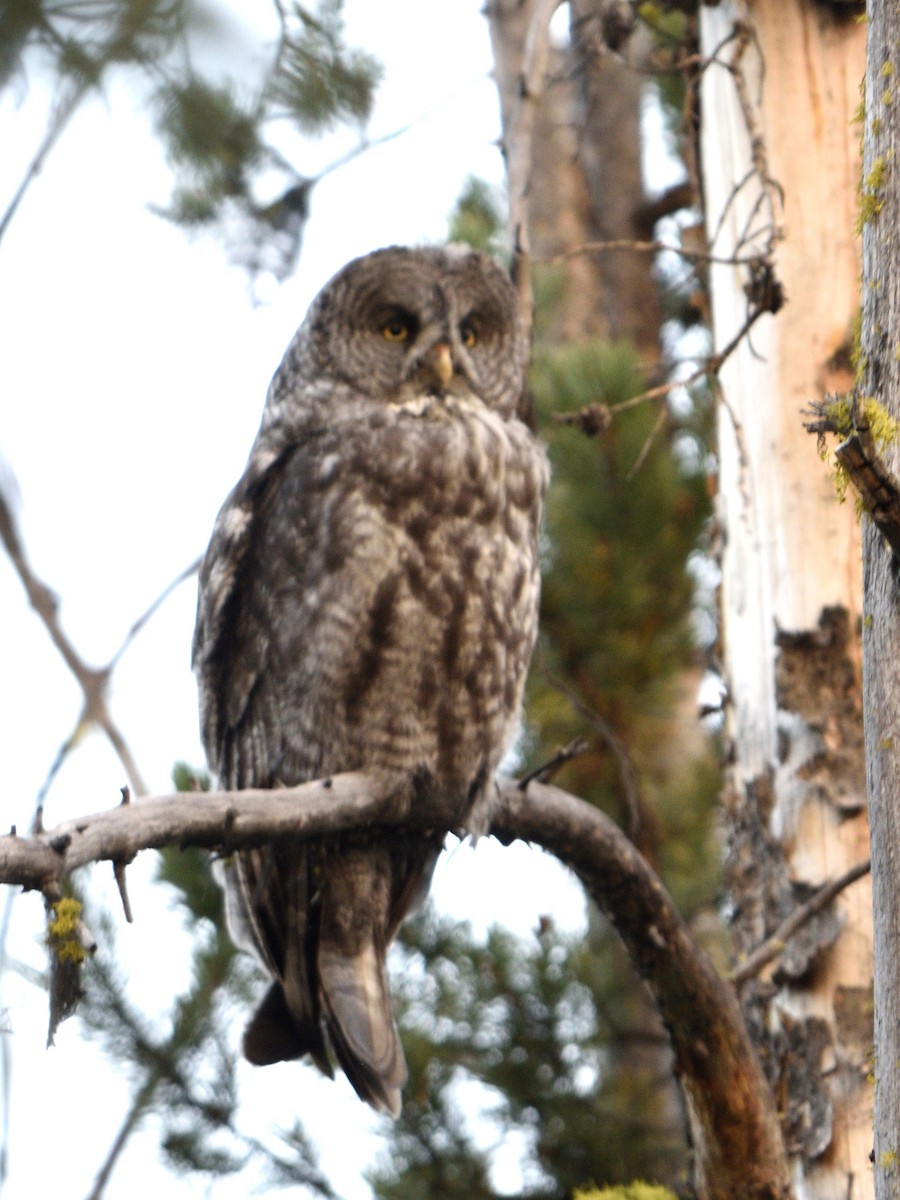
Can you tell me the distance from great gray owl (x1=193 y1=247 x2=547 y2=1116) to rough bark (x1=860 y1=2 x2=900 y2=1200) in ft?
4.05

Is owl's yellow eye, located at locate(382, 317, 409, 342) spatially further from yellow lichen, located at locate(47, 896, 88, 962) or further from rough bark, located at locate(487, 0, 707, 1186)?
yellow lichen, located at locate(47, 896, 88, 962)

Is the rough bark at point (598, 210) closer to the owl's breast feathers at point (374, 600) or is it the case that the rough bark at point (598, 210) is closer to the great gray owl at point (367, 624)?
the great gray owl at point (367, 624)

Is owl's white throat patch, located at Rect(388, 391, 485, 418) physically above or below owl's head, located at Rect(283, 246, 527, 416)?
below

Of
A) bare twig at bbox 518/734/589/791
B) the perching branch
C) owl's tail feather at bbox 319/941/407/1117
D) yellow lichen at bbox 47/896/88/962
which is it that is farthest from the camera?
owl's tail feather at bbox 319/941/407/1117

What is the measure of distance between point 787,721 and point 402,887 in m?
0.75

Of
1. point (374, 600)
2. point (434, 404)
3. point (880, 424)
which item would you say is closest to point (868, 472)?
point (880, 424)

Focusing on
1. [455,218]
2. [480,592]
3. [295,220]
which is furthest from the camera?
[455,218]

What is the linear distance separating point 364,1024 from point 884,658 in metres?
1.60

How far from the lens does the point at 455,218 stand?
13.9 ft

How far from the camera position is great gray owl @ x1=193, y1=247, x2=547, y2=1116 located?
2.67m

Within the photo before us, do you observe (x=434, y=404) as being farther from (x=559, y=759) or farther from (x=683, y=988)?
(x=683, y=988)

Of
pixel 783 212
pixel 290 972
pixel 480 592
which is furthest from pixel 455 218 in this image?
pixel 290 972

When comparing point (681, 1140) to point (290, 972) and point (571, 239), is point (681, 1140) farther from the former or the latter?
point (571, 239)

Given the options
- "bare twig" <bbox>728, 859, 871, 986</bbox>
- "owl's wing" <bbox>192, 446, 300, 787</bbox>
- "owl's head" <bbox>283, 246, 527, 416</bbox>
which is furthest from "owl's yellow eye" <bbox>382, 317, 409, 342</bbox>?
"bare twig" <bbox>728, 859, 871, 986</bbox>
